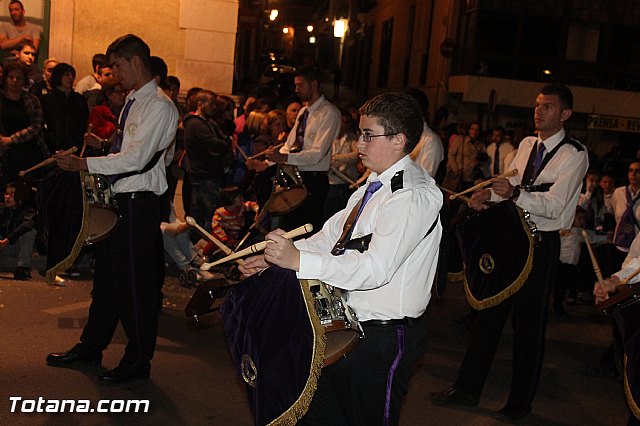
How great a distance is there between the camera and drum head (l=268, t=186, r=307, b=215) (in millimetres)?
8523

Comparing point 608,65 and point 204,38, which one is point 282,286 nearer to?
point 204,38

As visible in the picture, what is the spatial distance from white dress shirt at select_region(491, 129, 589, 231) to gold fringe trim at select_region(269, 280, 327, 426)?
260cm

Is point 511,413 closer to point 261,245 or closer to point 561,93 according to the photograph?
point 561,93

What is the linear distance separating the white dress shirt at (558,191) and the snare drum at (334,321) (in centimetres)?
240

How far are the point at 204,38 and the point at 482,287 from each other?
329 inches

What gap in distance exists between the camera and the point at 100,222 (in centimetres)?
588

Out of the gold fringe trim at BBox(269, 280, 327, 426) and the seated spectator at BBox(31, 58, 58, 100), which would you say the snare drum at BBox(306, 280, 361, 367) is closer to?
the gold fringe trim at BBox(269, 280, 327, 426)

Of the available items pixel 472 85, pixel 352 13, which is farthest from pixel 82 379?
pixel 352 13

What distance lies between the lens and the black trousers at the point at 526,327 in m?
5.97

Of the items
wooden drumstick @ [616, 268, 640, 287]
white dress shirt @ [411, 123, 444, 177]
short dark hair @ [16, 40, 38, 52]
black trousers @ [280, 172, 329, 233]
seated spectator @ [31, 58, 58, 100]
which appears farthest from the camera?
short dark hair @ [16, 40, 38, 52]

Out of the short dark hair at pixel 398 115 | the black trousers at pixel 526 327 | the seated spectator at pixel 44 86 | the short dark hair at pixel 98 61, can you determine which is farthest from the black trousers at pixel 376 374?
the short dark hair at pixel 98 61

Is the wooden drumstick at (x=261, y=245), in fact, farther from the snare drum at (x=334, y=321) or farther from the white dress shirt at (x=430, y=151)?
the white dress shirt at (x=430, y=151)

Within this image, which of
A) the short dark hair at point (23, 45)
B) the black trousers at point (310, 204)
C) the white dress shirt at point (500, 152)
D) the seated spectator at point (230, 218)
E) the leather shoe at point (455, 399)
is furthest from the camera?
the white dress shirt at point (500, 152)

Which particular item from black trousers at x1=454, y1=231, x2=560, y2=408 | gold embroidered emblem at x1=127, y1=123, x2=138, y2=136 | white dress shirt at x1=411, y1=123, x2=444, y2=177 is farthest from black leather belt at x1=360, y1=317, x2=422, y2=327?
white dress shirt at x1=411, y1=123, x2=444, y2=177
